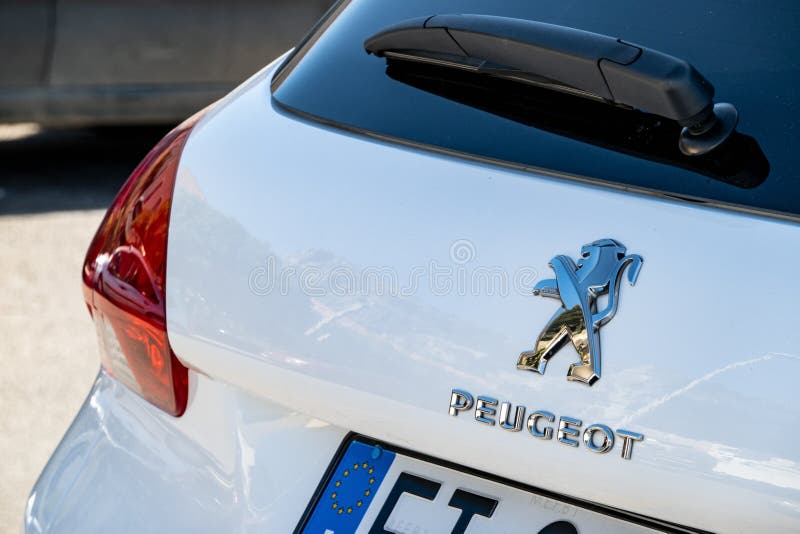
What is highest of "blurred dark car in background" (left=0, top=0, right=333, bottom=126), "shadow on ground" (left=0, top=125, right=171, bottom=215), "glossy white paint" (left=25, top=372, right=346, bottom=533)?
"glossy white paint" (left=25, top=372, right=346, bottom=533)

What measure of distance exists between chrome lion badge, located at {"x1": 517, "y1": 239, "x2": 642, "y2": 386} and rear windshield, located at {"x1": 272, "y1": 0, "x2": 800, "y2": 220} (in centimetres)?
14

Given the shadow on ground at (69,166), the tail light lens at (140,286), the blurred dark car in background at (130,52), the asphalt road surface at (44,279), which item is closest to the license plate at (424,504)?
the tail light lens at (140,286)

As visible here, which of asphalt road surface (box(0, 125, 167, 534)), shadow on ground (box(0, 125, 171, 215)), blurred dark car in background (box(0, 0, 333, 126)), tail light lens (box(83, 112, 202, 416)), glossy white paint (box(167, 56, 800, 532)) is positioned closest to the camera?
glossy white paint (box(167, 56, 800, 532))

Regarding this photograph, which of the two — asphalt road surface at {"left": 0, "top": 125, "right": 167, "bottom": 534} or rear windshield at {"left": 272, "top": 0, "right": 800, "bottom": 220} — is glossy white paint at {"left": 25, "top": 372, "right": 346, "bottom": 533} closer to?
rear windshield at {"left": 272, "top": 0, "right": 800, "bottom": 220}

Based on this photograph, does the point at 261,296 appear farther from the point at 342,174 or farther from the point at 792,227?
the point at 792,227

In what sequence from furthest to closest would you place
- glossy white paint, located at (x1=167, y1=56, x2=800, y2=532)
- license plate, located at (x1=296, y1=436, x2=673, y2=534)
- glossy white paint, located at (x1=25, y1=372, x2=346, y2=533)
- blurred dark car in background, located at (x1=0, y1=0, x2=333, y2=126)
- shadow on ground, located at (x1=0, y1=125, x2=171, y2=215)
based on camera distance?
1. shadow on ground, located at (x1=0, y1=125, x2=171, y2=215)
2. blurred dark car in background, located at (x1=0, y1=0, x2=333, y2=126)
3. glossy white paint, located at (x1=25, y1=372, x2=346, y2=533)
4. license plate, located at (x1=296, y1=436, x2=673, y2=534)
5. glossy white paint, located at (x1=167, y1=56, x2=800, y2=532)

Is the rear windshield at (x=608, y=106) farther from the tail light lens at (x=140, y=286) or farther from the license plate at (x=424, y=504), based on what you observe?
the license plate at (x=424, y=504)

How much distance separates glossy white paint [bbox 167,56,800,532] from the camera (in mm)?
1211

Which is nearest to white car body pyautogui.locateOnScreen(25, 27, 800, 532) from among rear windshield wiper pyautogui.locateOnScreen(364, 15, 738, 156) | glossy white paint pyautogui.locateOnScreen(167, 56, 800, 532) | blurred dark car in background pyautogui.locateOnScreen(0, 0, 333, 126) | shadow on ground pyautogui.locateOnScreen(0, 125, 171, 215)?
glossy white paint pyautogui.locateOnScreen(167, 56, 800, 532)

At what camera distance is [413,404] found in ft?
4.47

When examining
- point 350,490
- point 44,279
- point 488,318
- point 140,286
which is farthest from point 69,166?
point 488,318

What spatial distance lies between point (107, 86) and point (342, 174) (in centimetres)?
→ 439

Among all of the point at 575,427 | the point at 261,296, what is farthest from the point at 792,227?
the point at 261,296

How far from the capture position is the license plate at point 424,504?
4.40ft
